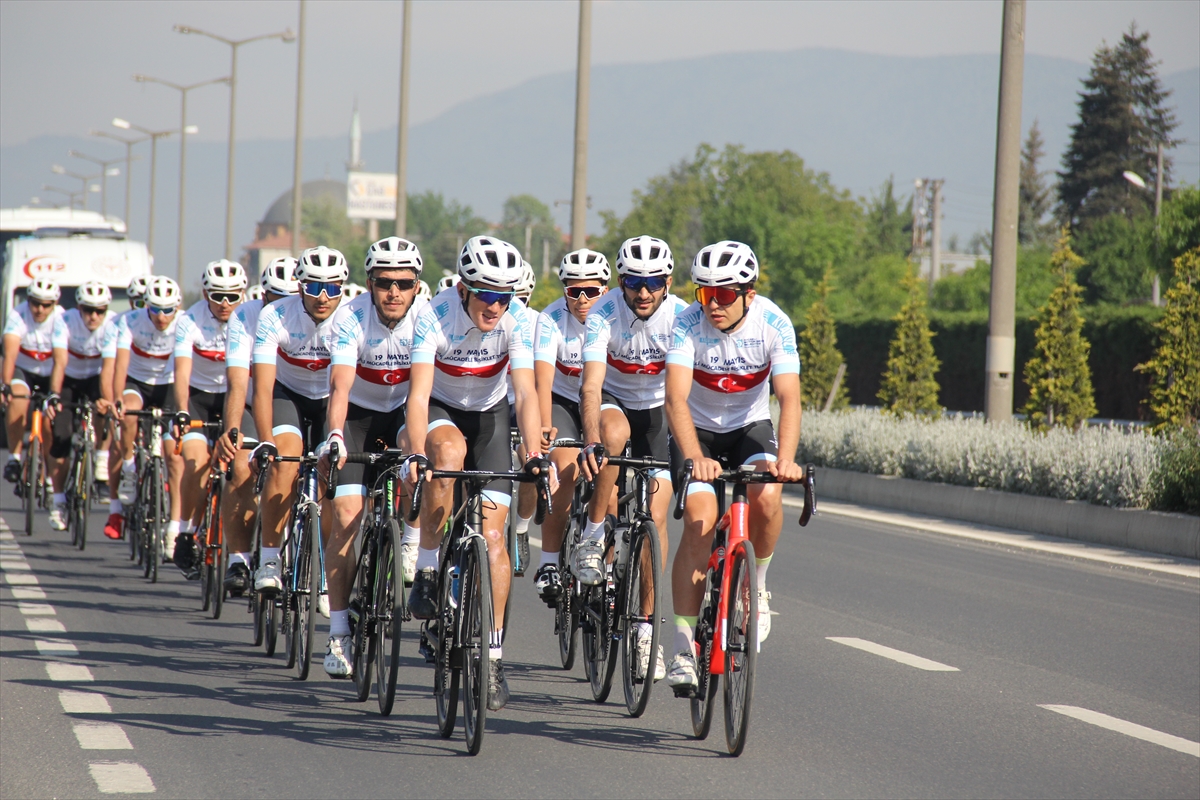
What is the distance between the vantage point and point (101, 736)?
7.16m

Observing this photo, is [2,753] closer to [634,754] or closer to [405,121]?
[634,754]

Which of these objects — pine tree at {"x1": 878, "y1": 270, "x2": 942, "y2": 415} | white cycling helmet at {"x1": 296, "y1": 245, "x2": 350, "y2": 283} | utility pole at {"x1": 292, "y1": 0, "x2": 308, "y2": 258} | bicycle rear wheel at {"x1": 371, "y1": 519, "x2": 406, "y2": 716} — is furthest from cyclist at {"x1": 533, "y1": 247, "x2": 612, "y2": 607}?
utility pole at {"x1": 292, "y1": 0, "x2": 308, "y2": 258}

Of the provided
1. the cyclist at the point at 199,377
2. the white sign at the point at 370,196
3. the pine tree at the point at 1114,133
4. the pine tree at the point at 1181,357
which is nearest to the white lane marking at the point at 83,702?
the cyclist at the point at 199,377

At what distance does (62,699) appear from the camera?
25.9ft

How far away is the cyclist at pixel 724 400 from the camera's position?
7.07 metres

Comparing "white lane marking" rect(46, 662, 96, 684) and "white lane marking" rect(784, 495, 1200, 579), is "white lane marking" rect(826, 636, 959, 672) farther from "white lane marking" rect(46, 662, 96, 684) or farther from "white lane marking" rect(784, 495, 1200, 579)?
"white lane marking" rect(784, 495, 1200, 579)

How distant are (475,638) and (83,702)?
7.53 feet

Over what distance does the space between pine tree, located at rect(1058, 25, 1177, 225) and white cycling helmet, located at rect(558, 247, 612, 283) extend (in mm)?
76078

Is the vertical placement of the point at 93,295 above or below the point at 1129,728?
above

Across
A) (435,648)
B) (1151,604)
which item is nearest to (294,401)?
(435,648)

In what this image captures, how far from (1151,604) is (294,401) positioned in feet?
20.3

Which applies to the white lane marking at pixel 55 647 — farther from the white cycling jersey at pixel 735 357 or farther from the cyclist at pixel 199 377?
→ the white cycling jersey at pixel 735 357

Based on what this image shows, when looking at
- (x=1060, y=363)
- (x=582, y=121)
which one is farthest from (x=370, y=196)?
(x=1060, y=363)

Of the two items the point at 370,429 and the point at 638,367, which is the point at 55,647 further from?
the point at 638,367
